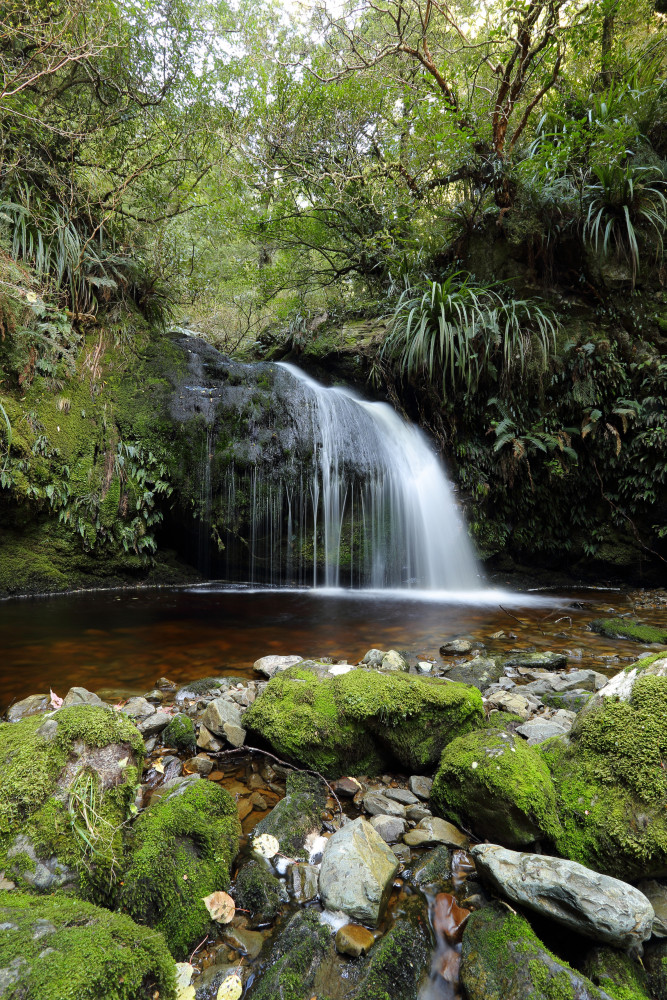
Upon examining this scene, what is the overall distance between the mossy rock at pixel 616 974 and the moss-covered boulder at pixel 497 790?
333 millimetres

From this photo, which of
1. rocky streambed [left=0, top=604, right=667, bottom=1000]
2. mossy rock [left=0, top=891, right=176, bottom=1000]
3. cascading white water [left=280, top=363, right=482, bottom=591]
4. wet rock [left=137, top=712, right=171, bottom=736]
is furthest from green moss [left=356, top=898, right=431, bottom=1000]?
cascading white water [left=280, top=363, right=482, bottom=591]

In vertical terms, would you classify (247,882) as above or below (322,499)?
below

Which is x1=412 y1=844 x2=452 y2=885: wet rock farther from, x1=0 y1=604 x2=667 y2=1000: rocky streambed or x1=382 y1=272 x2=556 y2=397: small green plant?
x1=382 y1=272 x2=556 y2=397: small green plant

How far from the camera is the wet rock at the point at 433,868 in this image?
1562mm

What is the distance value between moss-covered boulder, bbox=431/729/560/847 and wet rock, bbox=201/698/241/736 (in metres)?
1.10

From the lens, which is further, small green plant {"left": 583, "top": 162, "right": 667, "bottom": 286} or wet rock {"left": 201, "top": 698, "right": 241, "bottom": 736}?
small green plant {"left": 583, "top": 162, "right": 667, "bottom": 286}

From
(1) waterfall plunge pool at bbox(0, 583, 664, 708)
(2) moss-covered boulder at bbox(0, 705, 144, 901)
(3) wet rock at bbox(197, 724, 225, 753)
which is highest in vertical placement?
(2) moss-covered boulder at bbox(0, 705, 144, 901)

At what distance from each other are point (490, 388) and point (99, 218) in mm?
7035

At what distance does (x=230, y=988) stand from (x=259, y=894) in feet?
0.85

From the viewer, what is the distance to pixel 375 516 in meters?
7.31

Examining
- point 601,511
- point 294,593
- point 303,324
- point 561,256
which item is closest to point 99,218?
point 303,324

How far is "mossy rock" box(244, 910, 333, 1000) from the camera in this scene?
120cm

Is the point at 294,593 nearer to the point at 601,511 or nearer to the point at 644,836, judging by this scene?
the point at 601,511

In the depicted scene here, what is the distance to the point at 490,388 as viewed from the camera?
7484mm
